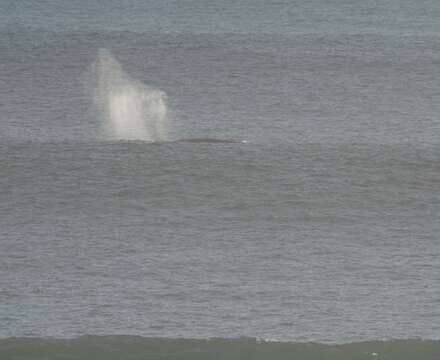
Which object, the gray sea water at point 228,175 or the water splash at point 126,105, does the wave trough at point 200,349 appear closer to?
the gray sea water at point 228,175

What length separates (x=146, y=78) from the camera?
43.3 ft

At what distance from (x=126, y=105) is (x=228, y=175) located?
2586mm

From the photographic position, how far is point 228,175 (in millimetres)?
9930

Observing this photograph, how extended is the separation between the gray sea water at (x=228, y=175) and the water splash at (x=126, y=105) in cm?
12

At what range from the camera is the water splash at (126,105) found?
11125 millimetres

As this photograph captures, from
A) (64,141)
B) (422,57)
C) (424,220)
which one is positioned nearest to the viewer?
(424,220)

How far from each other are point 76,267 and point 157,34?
737 cm

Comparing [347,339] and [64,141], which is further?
[64,141]

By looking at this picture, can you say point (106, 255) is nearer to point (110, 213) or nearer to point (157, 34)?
point (110, 213)

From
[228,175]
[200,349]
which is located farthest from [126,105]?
[200,349]

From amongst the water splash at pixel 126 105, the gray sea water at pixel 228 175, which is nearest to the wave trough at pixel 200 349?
the gray sea water at pixel 228 175

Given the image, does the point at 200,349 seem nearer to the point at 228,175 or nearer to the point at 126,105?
the point at 228,175

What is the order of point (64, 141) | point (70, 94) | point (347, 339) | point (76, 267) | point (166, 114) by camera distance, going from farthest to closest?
point (70, 94) → point (166, 114) → point (64, 141) → point (76, 267) → point (347, 339)

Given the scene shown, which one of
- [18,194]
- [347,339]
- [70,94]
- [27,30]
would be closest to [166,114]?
[70,94]
